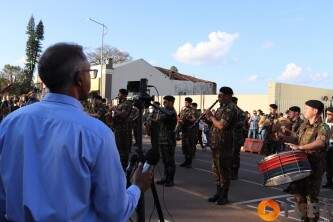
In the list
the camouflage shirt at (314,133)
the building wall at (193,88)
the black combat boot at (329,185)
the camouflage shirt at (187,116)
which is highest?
the building wall at (193,88)

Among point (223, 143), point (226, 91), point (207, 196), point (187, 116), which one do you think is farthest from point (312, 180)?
point (187, 116)

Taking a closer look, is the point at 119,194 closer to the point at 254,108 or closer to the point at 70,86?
the point at 70,86

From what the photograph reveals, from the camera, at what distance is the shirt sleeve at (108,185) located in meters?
2.24

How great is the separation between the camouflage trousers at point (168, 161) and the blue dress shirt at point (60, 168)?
27.5 feet

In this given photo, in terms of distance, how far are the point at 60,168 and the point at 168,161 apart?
8627 millimetres

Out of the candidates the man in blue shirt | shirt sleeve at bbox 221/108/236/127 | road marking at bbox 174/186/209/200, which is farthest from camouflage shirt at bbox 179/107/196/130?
the man in blue shirt

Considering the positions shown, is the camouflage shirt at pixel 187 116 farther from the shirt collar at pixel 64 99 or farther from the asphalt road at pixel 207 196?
the shirt collar at pixel 64 99

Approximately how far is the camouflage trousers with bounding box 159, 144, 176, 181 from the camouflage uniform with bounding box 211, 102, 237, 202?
191 centimetres

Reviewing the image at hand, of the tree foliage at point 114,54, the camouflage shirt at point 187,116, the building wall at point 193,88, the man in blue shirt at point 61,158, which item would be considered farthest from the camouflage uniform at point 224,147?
the tree foliage at point 114,54

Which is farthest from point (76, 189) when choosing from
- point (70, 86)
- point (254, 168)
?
point (254, 168)

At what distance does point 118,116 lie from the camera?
39.3 feet

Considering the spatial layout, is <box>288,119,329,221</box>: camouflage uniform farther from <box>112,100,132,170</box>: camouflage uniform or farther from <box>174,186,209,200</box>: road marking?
<box>112,100,132,170</box>: camouflage uniform

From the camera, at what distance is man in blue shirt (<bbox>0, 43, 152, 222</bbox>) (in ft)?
7.22

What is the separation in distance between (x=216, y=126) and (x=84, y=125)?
259 inches
